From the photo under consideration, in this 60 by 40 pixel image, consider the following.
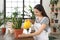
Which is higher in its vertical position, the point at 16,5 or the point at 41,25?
the point at 16,5

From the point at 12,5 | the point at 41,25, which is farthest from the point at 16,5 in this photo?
the point at 41,25

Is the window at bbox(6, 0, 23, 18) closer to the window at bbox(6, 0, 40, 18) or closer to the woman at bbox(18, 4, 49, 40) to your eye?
the window at bbox(6, 0, 40, 18)

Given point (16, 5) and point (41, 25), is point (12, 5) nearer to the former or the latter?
point (16, 5)

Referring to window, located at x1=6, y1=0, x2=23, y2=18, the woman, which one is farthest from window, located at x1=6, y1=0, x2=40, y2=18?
the woman


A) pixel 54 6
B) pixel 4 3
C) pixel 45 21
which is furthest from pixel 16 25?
pixel 4 3

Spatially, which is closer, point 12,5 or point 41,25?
point 41,25

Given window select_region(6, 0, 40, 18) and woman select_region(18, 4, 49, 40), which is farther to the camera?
window select_region(6, 0, 40, 18)

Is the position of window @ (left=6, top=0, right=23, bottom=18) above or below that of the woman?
above

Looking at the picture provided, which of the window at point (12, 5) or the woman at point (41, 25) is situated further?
the window at point (12, 5)

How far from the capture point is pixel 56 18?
6559mm

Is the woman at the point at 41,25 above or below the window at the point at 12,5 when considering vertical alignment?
below

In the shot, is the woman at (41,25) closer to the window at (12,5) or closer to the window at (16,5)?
the window at (16,5)

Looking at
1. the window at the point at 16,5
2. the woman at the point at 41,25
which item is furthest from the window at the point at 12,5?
the woman at the point at 41,25

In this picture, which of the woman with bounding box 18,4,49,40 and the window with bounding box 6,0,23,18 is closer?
the woman with bounding box 18,4,49,40
